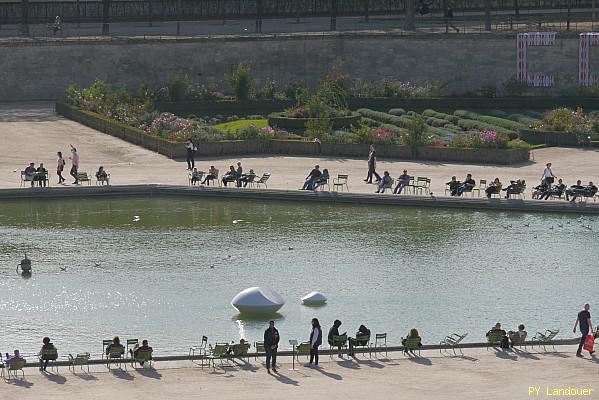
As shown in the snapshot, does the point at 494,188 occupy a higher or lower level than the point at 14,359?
higher

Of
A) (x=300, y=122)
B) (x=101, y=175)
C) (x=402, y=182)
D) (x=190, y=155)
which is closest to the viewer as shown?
(x=402, y=182)

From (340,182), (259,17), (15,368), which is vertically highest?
(259,17)

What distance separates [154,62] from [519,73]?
19624mm

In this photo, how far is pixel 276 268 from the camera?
45656 mm

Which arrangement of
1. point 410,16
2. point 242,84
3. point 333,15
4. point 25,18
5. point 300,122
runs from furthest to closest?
point 333,15
point 410,16
point 25,18
point 242,84
point 300,122

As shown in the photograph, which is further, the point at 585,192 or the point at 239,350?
the point at 585,192

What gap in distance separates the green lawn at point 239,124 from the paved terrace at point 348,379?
3400 cm

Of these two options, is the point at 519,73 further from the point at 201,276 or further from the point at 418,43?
the point at 201,276

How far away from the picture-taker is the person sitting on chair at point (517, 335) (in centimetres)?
3638

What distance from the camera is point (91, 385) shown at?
33.2 meters

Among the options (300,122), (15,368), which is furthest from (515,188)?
(15,368)

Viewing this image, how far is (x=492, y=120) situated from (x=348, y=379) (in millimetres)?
39589

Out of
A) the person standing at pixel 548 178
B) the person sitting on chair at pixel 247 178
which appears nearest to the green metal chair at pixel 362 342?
the person standing at pixel 548 178

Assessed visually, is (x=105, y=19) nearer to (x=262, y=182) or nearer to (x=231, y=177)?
(x=231, y=177)
